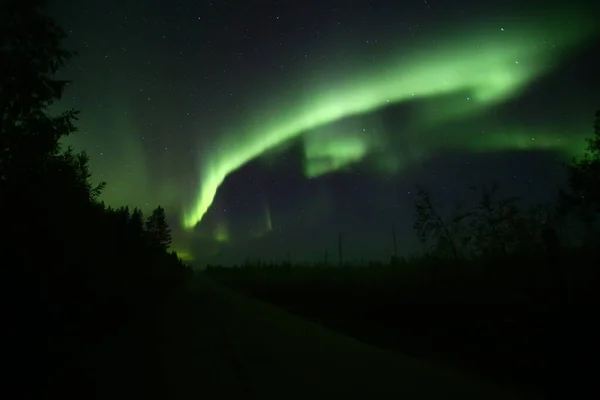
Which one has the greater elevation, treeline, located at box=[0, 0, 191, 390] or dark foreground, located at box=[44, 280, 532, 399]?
treeline, located at box=[0, 0, 191, 390]

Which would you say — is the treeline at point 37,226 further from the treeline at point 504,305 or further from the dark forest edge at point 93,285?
the treeline at point 504,305

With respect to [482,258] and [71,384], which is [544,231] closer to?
[71,384]

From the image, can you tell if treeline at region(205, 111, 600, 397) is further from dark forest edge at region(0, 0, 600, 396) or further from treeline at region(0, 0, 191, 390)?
treeline at region(0, 0, 191, 390)

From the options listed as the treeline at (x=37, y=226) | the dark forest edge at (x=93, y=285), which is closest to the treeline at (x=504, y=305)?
the dark forest edge at (x=93, y=285)

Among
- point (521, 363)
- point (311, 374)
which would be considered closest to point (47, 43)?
point (311, 374)

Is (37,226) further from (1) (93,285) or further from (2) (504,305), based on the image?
(2) (504,305)

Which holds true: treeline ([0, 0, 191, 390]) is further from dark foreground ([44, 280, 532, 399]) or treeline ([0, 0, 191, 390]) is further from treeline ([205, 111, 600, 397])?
treeline ([205, 111, 600, 397])

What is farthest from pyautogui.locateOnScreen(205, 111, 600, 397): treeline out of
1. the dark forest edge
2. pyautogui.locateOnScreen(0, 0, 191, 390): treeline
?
pyautogui.locateOnScreen(0, 0, 191, 390): treeline

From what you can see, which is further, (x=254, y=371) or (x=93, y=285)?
(x=93, y=285)

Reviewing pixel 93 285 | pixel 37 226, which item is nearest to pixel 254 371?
pixel 37 226

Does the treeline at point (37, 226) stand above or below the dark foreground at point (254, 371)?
above

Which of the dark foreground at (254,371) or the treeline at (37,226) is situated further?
the treeline at (37,226)

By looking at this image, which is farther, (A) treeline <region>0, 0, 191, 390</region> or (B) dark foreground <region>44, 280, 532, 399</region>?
(A) treeline <region>0, 0, 191, 390</region>

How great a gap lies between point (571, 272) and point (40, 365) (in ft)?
63.3
